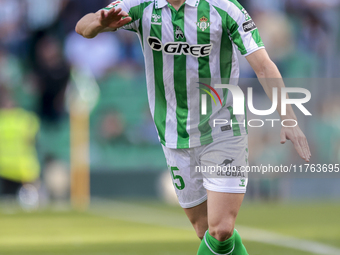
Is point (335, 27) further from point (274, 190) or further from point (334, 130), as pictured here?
point (274, 190)

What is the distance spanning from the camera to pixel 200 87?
460 centimetres

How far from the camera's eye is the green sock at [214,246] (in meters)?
4.48

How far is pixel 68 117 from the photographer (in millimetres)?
14492

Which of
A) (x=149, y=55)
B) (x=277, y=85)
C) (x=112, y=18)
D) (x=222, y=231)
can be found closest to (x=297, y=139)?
(x=277, y=85)

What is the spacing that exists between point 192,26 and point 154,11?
0.29m

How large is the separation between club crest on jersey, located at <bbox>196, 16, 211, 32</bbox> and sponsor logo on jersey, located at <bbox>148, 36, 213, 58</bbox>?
124 mm

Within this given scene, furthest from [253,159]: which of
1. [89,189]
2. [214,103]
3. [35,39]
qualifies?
[214,103]

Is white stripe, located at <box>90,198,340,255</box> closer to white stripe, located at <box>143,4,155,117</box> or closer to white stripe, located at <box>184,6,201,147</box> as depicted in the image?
white stripe, located at <box>184,6,201,147</box>

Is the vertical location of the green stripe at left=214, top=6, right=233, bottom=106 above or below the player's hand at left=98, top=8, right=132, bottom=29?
below

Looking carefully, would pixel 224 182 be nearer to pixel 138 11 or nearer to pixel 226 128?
pixel 226 128

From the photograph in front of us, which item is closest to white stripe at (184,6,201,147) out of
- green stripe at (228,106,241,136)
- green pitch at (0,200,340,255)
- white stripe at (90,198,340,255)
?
green stripe at (228,106,241,136)

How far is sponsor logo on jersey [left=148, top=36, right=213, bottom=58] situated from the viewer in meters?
4.55

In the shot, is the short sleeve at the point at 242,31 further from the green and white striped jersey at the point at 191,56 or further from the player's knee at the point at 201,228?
the player's knee at the point at 201,228

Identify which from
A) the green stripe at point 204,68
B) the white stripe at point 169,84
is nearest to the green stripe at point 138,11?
the white stripe at point 169,84
